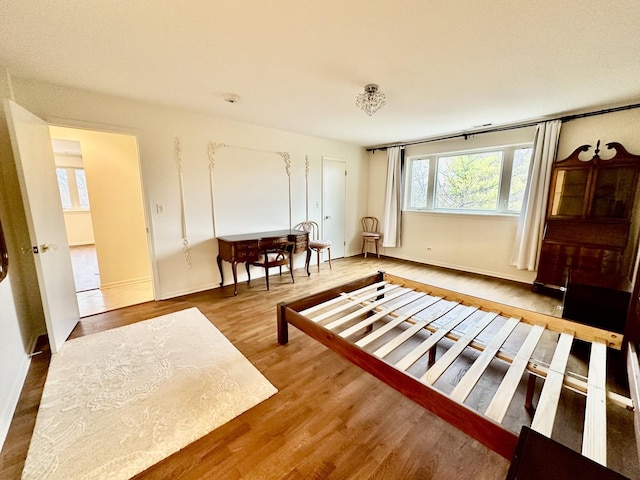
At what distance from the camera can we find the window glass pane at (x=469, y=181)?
13.8ft

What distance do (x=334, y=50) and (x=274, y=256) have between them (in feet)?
8.27

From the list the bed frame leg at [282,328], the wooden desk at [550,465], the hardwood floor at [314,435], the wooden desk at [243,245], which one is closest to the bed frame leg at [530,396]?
the hardwood floor at [314,435]

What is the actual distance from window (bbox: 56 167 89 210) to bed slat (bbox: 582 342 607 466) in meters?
9.24

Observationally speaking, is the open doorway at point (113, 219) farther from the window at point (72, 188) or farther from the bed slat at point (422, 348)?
the window at point (72, 188)

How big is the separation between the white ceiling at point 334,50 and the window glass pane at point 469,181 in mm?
1271

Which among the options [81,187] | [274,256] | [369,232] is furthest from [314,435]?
[81,187]

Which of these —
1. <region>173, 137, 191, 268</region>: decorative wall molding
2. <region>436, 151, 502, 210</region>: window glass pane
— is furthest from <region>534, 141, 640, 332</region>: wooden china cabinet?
<region>173, 137, 191, 268</region>: decorative wall molding

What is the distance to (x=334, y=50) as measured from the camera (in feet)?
6.16

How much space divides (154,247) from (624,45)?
4550 mm

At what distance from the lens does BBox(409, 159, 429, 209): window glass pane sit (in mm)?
5008

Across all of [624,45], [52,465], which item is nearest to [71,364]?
[52,465]

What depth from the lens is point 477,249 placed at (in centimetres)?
437

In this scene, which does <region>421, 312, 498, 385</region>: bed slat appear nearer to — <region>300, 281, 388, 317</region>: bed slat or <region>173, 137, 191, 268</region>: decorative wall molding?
<region>300, 281, 388, 317</region>: bed slat

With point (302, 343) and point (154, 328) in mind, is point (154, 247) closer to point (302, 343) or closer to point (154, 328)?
point (154, 328)
